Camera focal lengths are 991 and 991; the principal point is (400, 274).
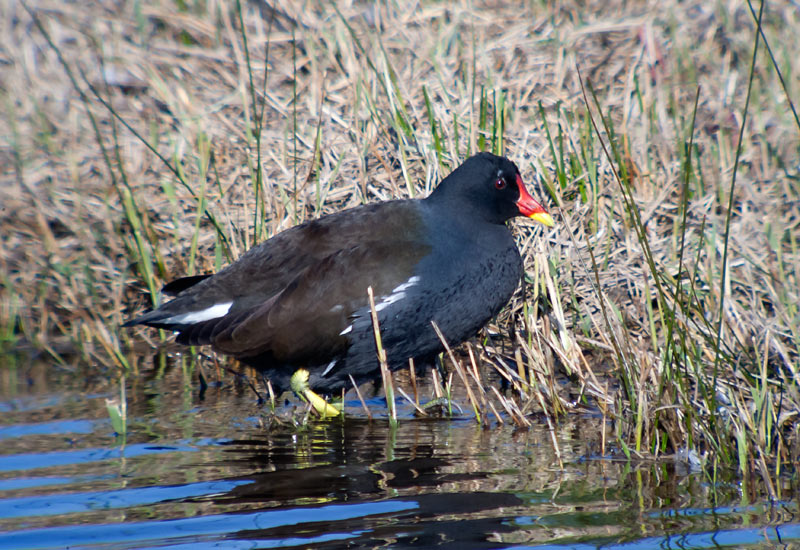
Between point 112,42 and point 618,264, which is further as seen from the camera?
point 112,42

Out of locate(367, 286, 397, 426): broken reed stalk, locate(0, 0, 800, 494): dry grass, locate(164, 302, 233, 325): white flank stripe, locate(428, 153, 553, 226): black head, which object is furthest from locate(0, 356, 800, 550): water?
locate(428, 153, 553, 226): black head

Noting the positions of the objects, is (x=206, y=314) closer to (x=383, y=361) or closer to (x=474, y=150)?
(x=383, y=361)

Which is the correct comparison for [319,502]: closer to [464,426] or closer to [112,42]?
[464,426]

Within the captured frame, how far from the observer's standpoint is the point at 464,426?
13.1 ft

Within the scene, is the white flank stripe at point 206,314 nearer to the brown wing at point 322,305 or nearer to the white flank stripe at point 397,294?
the brown wing at point 322,305

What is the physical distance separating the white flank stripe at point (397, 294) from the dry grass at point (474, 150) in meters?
0.50

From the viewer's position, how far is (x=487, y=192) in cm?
438

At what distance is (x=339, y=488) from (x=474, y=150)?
254 centimetres

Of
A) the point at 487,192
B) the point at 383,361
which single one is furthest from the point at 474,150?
the point at 383,361

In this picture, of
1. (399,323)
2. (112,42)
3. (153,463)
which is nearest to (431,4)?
(112,42)

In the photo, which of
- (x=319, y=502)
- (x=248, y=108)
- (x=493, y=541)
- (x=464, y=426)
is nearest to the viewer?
(x=493, y=541)

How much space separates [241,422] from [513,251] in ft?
4.48

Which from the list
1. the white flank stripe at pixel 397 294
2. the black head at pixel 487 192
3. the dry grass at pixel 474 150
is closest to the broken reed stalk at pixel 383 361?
the white flank stripe at pixel 397 294

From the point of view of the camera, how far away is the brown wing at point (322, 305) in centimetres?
407
